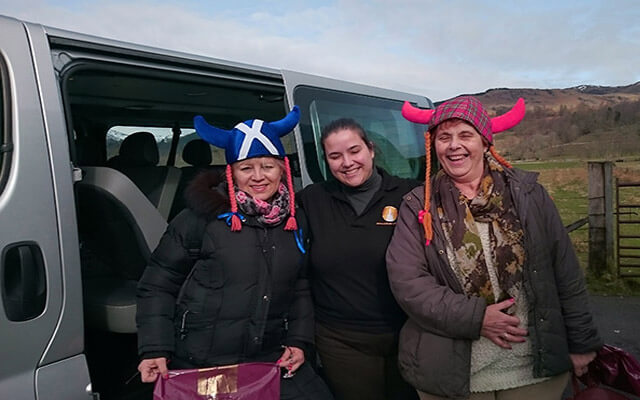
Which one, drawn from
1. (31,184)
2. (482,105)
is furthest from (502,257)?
(31,184)

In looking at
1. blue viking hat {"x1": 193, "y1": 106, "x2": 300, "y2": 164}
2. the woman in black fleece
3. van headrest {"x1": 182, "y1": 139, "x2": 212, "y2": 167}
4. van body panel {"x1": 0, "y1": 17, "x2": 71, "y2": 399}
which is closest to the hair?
the woman in black fleece

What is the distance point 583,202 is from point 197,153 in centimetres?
1660

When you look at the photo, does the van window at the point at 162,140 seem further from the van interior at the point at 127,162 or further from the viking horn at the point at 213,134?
the viking horn at the point at 213,134

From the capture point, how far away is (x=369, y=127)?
3.70m

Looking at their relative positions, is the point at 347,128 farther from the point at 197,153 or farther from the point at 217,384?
the point at 197,153

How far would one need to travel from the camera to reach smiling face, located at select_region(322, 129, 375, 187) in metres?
2.13

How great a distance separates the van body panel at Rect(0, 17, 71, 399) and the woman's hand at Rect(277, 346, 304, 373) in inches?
32.8

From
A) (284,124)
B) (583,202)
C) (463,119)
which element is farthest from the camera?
(583,202)

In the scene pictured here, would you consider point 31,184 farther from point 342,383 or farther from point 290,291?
point 342,383

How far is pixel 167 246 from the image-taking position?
1.84 metres

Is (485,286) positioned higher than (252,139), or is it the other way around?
(252,139)

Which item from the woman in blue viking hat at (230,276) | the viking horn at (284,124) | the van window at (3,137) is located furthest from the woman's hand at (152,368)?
the viking horn at (284,124)

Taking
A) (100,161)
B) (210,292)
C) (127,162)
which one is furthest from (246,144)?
(100,161)

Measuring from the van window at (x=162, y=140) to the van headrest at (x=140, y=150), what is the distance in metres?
0.05
